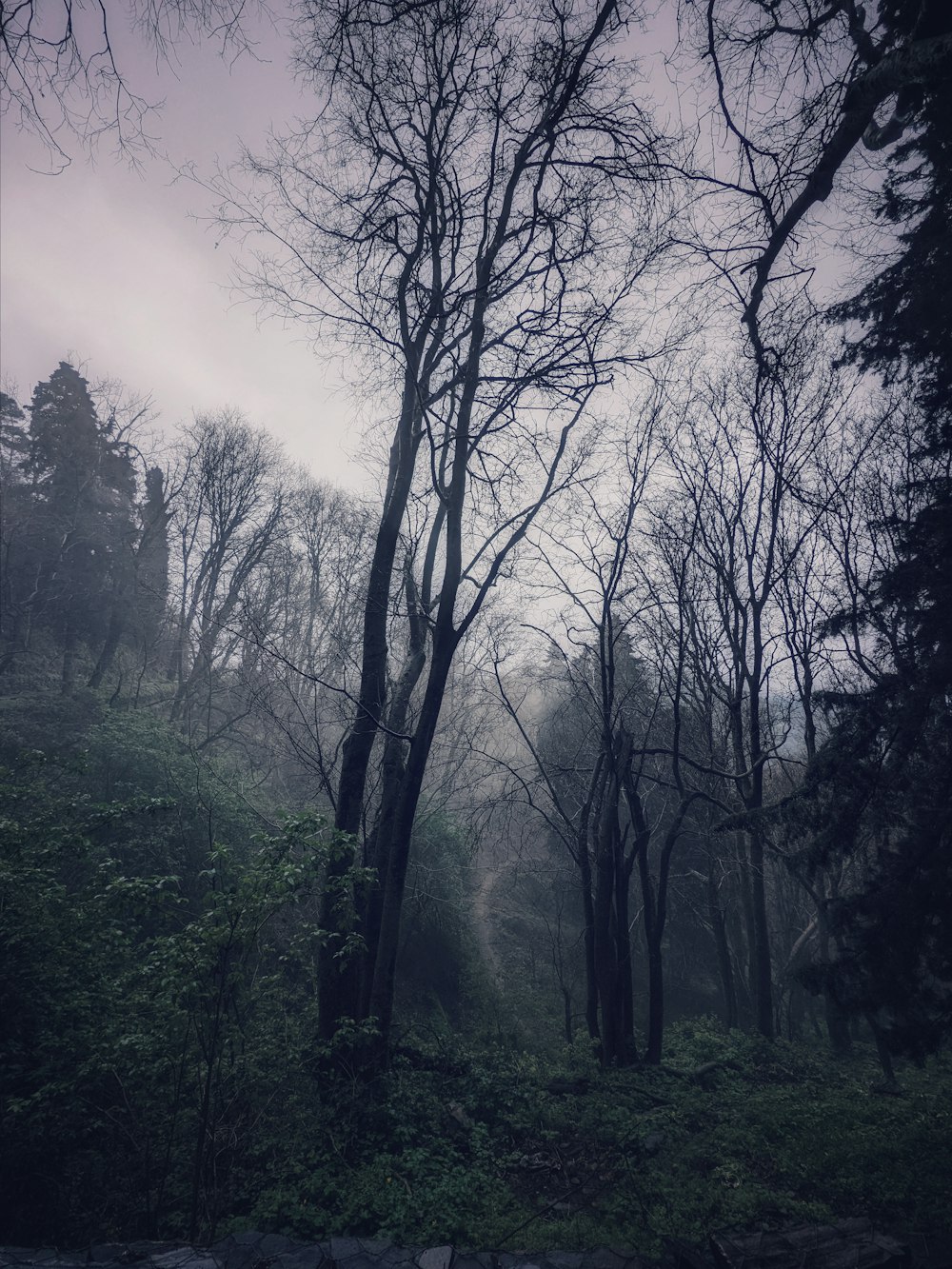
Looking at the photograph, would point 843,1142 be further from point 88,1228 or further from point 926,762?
point 88,1228

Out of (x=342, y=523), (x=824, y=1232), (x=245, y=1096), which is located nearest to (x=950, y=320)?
(x=824, y=1232)

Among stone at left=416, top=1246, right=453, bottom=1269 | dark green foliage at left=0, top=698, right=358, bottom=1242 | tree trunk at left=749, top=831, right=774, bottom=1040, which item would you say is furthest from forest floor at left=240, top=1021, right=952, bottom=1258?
tree trunk at left=749, top=831, right=774, bottom=1040

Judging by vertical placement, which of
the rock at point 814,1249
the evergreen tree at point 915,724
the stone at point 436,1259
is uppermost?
the evergreen tree at point 915,724

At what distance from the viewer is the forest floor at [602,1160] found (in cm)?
380

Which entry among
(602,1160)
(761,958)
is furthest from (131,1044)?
(761,958)

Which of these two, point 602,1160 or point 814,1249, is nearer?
point 814,1249

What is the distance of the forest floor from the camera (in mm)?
3805

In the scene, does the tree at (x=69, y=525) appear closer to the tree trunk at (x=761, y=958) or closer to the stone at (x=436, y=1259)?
the stone at (x=436, y=1259)

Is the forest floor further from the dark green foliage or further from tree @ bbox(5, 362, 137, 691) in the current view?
tree @ bbox(5, 362, 137, 691)

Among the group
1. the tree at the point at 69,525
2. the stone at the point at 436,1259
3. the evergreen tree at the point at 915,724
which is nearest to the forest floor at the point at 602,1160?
the stone at the point at 436,1259

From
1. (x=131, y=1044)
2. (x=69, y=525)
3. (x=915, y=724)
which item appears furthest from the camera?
(x=69, y=525)

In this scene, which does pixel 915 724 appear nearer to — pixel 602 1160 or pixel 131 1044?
pixel 602 1160

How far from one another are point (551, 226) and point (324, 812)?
1235 cm

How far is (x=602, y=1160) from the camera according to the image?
4.79 m
